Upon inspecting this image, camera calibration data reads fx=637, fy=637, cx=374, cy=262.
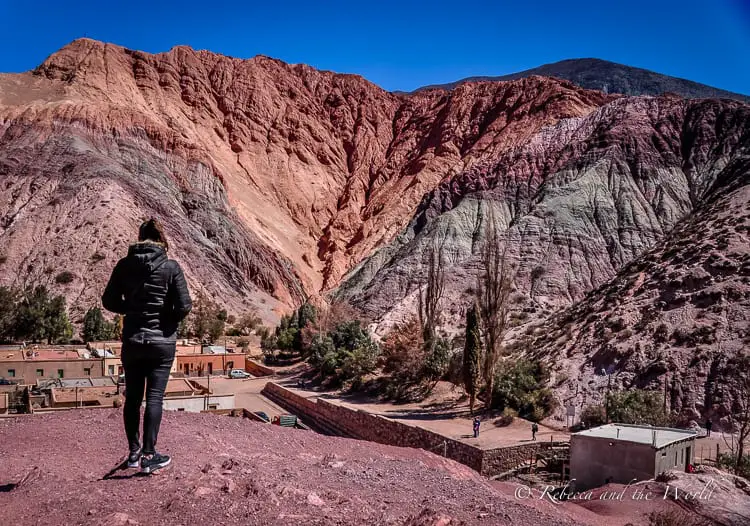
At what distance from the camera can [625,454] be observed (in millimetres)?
15750

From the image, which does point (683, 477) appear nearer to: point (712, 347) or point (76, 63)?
point (712, 347)

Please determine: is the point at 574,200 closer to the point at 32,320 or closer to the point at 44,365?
the point at 44,365

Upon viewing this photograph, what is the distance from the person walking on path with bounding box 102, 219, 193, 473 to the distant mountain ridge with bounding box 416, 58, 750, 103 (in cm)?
15151

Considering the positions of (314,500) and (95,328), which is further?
(95,328)

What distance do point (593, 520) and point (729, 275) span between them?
85.5 ft

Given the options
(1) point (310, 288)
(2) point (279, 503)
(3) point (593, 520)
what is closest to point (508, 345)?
(3) point (593, 520)

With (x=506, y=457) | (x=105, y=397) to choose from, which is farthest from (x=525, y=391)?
(x=105, y=397)

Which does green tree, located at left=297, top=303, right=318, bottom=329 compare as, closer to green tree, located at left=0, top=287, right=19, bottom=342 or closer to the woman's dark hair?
green tree, located at left=0, top=287, right=19, bottom=342

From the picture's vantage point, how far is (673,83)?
15362 centimetres

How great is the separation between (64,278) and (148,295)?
187ft

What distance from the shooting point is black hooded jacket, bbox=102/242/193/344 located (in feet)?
19.4

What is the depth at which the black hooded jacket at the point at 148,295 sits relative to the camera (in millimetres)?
5898

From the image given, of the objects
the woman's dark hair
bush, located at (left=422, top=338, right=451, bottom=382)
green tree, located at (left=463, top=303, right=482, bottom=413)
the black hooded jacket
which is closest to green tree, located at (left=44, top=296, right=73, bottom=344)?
bush, located at (left=422, top=338, right=451, bottom=382)

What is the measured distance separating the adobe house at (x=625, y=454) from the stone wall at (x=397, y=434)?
300cm
